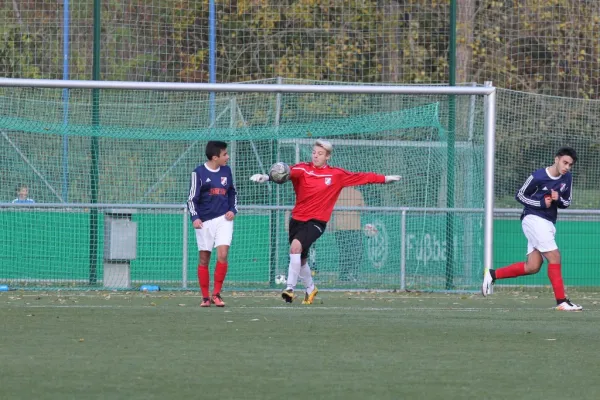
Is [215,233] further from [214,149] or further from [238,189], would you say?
[238,189]

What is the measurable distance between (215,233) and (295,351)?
473cm

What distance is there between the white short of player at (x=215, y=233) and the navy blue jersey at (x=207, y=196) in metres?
0.06

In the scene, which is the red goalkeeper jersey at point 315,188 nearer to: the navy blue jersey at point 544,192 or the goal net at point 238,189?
the navy blue jersey at point 544,192

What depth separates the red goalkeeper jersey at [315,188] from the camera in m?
12.9

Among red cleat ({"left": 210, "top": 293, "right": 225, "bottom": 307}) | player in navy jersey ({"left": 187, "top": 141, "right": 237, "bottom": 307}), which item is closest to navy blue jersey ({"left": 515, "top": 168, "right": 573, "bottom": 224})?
player in navy jersey ({"left": 187, "top": 141, "right": 237, "bottom": 307})

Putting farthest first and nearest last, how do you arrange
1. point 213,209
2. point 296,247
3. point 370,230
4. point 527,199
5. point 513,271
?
point 370,230
point 513,271
point 527,199
point 296,247
point 213,209

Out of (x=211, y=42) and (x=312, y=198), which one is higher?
(x=211, y=42)

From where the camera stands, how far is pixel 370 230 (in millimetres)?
16750

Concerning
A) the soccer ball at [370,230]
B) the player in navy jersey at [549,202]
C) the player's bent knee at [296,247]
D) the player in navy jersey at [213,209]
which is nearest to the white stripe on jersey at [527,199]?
the player in navy jersey at [549,202]

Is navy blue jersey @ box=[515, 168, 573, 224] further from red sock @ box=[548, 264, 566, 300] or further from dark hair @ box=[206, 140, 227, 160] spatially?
dark hair @ box=[206, 140, 227, 160]

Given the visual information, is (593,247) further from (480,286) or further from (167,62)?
(167,62)

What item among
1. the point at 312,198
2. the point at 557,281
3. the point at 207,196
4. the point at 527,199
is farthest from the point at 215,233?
the point at 557,281

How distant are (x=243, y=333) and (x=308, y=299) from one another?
399 centimetres

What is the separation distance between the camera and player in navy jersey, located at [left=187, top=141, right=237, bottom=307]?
40.8 ft
